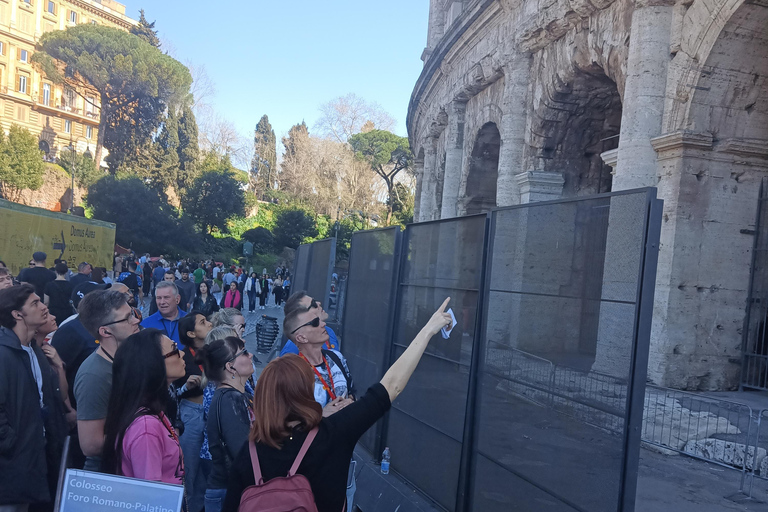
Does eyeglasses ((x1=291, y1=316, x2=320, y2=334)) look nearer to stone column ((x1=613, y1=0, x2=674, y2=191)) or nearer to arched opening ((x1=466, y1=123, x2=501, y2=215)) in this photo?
stone column ((x1=613, y1=0, x2=674, y2=191))

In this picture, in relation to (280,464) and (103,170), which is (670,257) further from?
(103,170)

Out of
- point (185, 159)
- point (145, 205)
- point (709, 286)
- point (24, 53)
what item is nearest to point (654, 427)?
point (709, 286)

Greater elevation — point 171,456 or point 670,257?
point 670,257

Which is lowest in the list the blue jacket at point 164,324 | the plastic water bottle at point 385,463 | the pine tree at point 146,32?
the plastic water bottle at point 385,463

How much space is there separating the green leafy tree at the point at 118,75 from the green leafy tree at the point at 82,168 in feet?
7.60

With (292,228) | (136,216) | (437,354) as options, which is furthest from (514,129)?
(292,228)

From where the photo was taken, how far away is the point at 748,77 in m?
7.94

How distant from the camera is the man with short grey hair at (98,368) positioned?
2822 mm

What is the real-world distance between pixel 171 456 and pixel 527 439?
188 cm

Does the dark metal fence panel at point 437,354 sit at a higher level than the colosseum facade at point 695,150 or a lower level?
lower

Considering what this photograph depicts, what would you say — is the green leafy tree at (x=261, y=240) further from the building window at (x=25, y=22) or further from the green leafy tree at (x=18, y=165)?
the building window at (x=25, y=22)

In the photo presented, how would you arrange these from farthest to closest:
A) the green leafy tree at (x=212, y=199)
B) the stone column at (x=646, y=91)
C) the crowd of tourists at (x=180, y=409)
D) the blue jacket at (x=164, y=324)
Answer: the green leafy tree at (x=212, y=199), the stone column at (x=646, y=91), the blue jacket at (x=164, y=324), the crowd of tourists at (x=180, y=409)

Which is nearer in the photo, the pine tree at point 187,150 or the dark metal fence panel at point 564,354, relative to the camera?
the dark metal fence panel at point 564,354

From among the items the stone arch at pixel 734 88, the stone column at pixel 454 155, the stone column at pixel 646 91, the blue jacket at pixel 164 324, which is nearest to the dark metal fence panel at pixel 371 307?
the blue jacket at pixel 164 324
